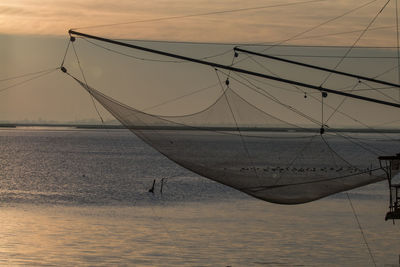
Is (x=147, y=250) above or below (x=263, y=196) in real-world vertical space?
below

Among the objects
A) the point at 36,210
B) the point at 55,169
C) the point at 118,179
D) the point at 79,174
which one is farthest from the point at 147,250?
the point at 55,169

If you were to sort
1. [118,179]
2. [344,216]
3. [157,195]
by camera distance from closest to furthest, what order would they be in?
1. [344,216]
2. [157,195]
3. [118,179]

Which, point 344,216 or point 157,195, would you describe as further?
point 157,195

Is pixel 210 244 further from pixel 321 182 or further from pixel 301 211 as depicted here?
pixel 301 211

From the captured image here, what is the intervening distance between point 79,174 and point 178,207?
95.8ft

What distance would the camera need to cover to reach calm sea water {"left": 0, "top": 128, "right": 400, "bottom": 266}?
23156mm

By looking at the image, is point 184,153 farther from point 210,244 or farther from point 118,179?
point 118,179

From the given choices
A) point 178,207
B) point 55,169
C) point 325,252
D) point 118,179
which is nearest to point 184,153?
point 325,252

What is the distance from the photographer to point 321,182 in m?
19.6

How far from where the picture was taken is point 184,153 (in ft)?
65.3

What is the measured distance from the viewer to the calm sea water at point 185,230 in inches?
912

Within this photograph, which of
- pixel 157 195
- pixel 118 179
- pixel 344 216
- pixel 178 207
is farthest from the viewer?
pixel 118 179

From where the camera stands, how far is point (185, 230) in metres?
28.9

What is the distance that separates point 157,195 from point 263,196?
26.2 meters
